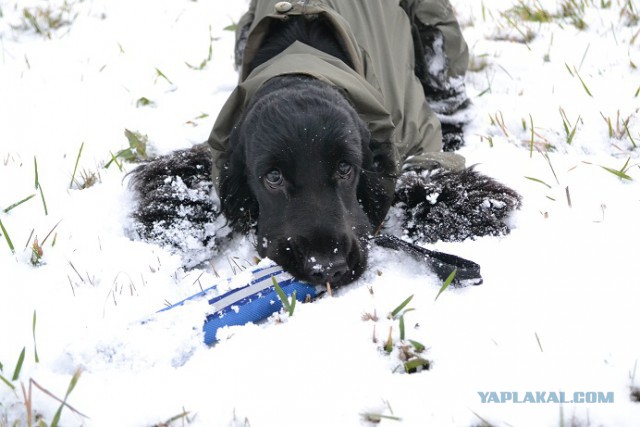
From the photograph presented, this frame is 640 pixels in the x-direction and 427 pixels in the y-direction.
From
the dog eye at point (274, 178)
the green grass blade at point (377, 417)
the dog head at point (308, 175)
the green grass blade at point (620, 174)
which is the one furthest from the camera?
the green grass blade at point (620, 174)

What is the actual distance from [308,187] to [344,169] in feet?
0.66

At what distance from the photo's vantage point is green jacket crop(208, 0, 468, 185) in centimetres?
310

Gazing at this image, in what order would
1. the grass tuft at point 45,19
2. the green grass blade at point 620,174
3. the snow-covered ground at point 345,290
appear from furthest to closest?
the grass tuft at point 45,19, the green grass blade at point 620,174, the snow-covered ground at point 345,290

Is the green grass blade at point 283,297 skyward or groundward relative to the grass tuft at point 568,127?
skyward

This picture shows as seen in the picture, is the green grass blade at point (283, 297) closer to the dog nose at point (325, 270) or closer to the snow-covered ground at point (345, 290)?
the snow-covered ground at point (345, 290)

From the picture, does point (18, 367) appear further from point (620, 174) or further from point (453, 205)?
point (620, 174)

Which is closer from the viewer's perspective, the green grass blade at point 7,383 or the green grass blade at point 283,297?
the green grass blade at point 7,383

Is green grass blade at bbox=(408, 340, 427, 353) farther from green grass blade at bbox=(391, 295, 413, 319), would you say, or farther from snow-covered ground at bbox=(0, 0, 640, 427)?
green grass blade at bbox=(391, 295, 413, 319)

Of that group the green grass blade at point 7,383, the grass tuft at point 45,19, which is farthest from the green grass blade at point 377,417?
the grass tuft at point 45,19

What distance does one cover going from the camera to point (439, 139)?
3805 mm

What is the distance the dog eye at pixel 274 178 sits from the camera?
108 inches

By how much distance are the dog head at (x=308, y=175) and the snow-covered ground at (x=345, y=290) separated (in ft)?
0.59

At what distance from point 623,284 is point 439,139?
1.68 metres

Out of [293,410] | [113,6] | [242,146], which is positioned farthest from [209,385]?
[113,6]
